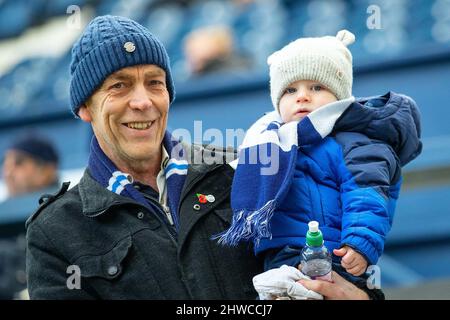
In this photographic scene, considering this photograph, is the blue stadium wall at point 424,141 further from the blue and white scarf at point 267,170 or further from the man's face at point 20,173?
the blue and white scarf at point 267,170

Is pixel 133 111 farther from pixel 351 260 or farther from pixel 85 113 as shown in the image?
pixel 351 260

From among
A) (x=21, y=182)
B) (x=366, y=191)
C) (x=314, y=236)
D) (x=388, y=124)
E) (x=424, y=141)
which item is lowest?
(x=314, y=236)

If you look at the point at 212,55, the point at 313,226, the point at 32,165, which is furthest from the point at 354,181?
the point at 212,55

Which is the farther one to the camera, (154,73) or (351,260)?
(154,73)

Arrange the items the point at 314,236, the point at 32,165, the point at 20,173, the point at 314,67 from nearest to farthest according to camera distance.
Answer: the point at 314,236, the point at 314,67, the point at 32,165, the point at 20,173

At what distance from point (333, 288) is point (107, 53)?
93cm

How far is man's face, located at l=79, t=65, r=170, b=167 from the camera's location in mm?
3100

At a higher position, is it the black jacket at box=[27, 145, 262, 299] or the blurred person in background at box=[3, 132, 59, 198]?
the blurred person in background at box=[3, 132, 59, 198]

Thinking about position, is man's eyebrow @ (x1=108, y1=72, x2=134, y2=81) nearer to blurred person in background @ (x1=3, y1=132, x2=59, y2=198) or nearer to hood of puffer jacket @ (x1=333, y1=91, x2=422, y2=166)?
hood of puffer jacket @ (x1=333, y1=91, x2=422, y2=166)

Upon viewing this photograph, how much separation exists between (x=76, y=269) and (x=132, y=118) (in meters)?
0.46

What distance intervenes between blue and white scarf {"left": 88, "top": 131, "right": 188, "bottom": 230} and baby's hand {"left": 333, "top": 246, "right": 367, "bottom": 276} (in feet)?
1.74

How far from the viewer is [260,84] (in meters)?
6.60

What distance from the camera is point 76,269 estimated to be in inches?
116

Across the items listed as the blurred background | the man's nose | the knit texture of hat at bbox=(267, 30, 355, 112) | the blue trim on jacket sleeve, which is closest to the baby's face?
the knit texture of hat at bbox=(267, 30, 355, 112)
